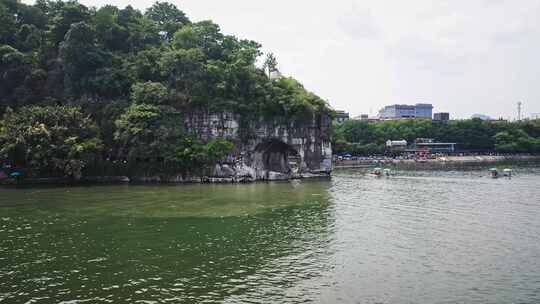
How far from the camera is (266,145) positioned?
2832 inches

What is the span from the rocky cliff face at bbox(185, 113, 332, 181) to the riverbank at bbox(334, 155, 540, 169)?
2698cm

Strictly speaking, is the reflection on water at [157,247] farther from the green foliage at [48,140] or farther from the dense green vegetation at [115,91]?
the dense green vegetation at [115,91]

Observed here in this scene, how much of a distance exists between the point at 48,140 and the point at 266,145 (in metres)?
30.6

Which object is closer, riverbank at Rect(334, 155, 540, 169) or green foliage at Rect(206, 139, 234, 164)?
green foliage at Rect(206, 139, 234, 164)

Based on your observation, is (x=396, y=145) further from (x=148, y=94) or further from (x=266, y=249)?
(x=266, y=249)

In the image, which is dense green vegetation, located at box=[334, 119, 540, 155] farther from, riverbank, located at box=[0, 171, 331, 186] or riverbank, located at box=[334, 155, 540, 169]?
riverbank, located at box=[0, 171, 331, 186]

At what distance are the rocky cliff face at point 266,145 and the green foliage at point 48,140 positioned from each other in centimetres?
1518

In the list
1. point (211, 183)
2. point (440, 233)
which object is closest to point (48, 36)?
point (211, 183)

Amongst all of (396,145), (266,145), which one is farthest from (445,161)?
(266,145)

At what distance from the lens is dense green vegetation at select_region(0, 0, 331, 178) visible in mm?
58312

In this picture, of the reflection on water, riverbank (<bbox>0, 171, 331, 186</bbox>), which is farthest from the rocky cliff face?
the reflection on water

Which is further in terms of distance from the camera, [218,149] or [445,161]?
[445,161]

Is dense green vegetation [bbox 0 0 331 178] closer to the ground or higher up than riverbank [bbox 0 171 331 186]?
higher up

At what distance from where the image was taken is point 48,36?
69.6 m
